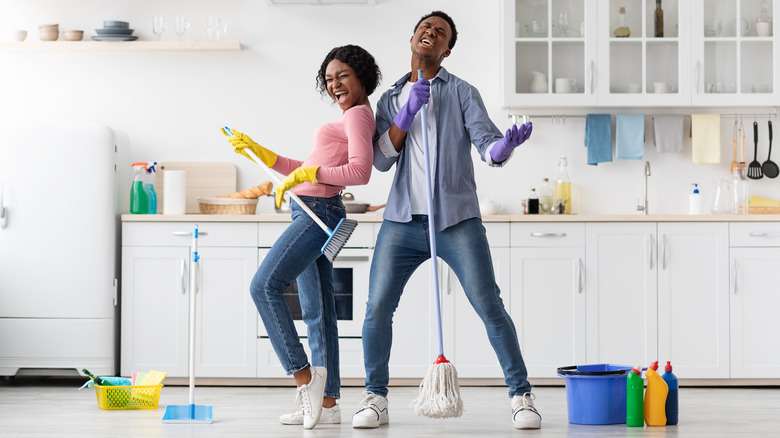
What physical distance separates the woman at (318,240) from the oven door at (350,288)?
1141 mm

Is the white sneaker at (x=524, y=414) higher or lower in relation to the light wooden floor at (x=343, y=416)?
higher

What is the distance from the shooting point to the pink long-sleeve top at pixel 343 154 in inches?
108

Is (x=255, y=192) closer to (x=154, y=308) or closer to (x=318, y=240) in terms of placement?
(x=154, y=308)

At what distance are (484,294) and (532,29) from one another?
2110 millimetres

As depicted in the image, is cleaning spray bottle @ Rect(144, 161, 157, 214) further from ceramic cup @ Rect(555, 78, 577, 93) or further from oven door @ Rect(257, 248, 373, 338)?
ceramic cup @ Rect(555, 78, 577, 93)

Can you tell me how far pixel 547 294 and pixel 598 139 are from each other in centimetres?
97

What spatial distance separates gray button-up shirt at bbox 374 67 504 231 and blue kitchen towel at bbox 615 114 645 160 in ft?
6.20

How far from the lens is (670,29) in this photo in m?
4.46

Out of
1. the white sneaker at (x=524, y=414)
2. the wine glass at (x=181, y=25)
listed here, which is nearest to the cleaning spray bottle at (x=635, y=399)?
the white sneaker at (x=524, y=414)

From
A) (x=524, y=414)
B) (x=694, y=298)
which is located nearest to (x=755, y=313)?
(x=694, y=298)

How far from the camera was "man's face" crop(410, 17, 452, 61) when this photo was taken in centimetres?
284

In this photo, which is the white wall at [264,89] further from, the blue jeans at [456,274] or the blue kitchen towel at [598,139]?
the blue jeans at [456,274]

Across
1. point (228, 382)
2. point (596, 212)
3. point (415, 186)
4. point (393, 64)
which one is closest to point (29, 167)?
point (228, 382)

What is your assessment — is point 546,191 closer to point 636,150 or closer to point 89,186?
point 636,150
